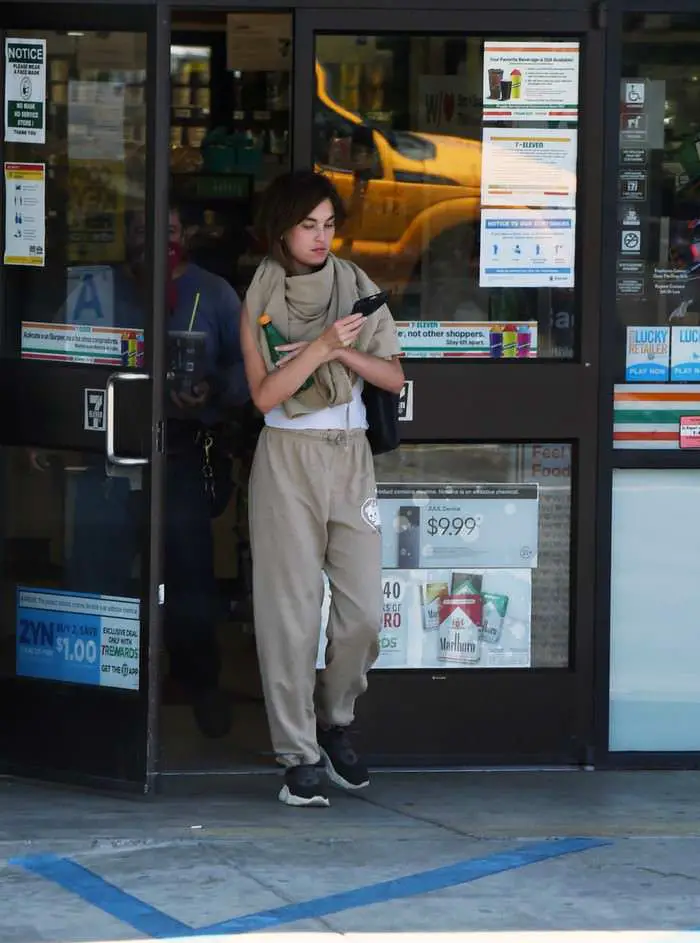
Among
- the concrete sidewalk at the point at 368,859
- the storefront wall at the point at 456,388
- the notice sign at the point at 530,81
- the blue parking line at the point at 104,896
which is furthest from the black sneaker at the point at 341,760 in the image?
the notice sign at the point at 530,81

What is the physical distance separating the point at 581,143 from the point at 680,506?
4.06 feet

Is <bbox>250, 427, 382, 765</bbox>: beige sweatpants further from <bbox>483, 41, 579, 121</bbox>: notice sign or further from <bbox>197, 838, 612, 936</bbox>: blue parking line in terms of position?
<bbox>483, 41, 579, 121</bbox>: notice sign

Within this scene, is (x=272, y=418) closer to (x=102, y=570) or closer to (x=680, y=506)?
(x=102, y=570)

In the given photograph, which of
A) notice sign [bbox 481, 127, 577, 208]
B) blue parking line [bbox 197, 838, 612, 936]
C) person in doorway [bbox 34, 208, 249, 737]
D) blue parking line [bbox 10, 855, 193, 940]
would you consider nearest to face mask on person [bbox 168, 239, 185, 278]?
person in doorway [bbox 34, 208, 249, 737]

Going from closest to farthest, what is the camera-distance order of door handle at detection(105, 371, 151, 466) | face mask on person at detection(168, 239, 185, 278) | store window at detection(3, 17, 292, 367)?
door handle at detection(105, 371, 151, 466), store window at detection(3, 17, 292, 367), face mask on person at detection(168, 239, 185, 278)

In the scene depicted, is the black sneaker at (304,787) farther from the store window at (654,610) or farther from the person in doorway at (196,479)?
the store window at (654,610)

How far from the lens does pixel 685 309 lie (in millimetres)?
5957

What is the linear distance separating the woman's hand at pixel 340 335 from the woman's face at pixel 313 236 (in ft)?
0.89

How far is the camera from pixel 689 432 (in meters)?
5.94

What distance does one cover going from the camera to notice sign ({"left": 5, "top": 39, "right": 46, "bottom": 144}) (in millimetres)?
5676

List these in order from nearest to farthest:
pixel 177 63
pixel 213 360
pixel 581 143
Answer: pixel 581 143 < pixel 213 360 < pixel 177 63

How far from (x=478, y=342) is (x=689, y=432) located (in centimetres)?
76

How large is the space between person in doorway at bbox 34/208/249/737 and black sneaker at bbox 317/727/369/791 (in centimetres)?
71

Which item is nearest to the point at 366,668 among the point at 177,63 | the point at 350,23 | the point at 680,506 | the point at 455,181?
the point at 680,506
